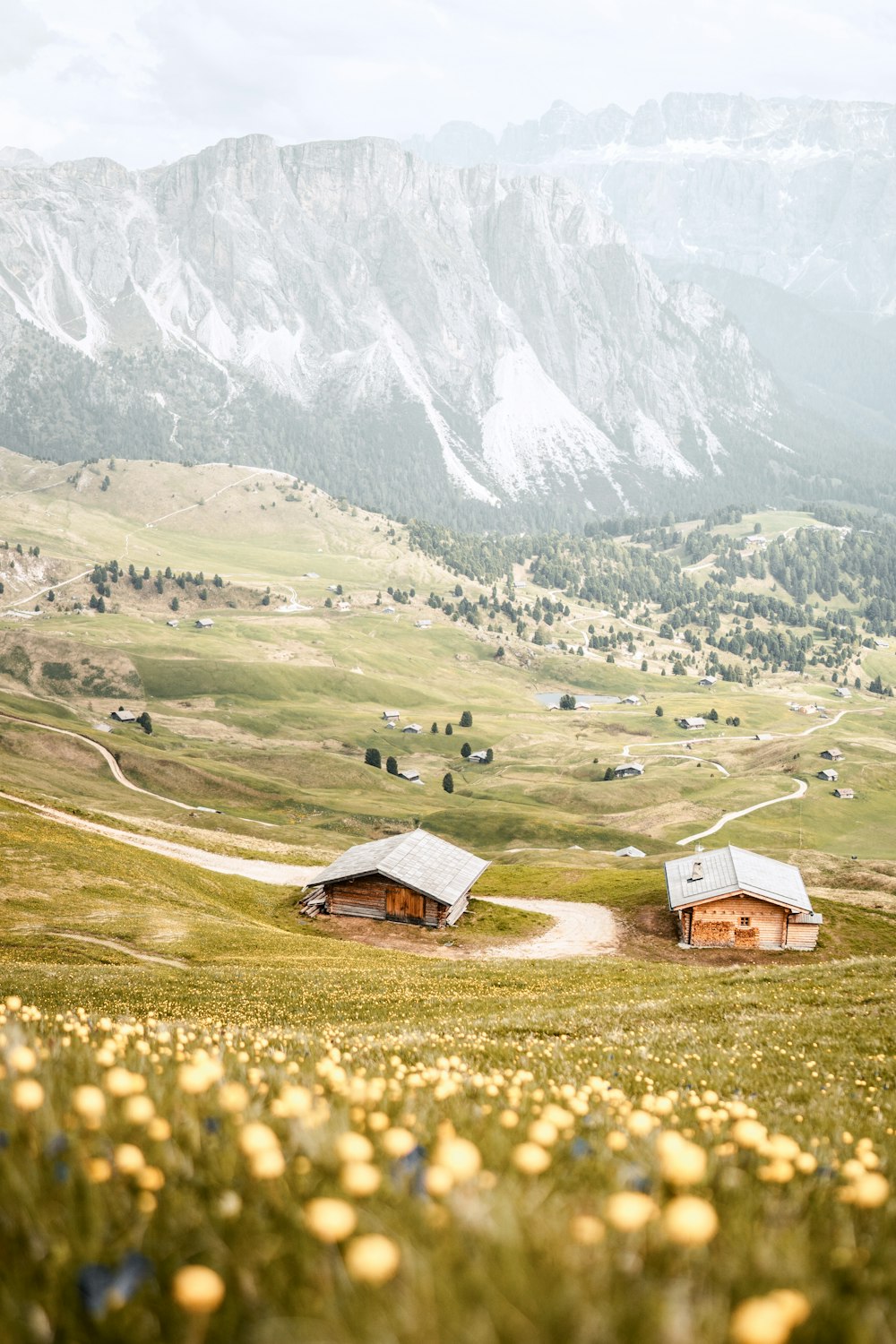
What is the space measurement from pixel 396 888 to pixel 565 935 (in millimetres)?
16249

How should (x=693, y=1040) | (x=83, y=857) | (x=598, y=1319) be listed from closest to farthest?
(x=598, y=1319)
(x=693, y=1040)
(x=83, y=857)

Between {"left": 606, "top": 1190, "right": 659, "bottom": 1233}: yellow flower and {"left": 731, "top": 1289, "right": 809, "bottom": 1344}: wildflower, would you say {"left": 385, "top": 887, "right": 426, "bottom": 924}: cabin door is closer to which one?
{"left": 606, "top": 1190, "right": 659, "bottom": 1233}: yellow flower

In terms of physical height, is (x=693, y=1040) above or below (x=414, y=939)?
above

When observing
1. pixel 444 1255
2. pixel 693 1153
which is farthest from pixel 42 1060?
pixel 693 1153

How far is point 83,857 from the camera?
76.0 m

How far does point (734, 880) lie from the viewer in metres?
82.6

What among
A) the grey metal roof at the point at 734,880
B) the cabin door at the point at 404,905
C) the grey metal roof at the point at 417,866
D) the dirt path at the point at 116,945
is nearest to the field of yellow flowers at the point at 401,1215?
the dirt path at the point at 116,945

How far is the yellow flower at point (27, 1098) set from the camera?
414cm

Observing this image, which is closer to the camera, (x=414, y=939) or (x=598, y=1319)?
(x=598, y=1319)

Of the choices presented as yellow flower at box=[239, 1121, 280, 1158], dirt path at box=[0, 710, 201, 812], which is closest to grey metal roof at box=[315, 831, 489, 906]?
dirt path at box=[0, 710, 201, 812]

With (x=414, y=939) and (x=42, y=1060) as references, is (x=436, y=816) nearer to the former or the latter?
(x=414, y=939)

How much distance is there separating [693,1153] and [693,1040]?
1931 cm

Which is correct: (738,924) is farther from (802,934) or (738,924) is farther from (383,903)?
(383,903)

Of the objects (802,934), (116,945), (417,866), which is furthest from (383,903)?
(802,934)
